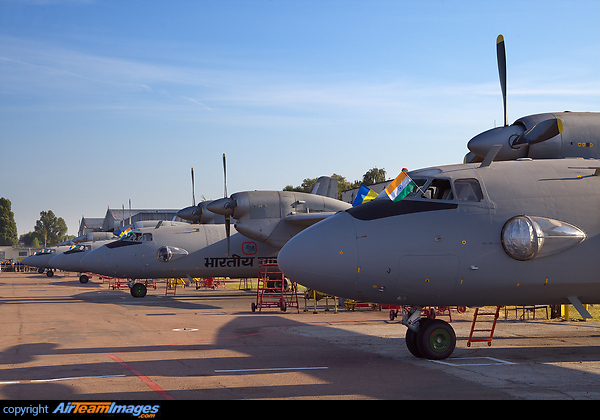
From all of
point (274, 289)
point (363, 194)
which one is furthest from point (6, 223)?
point (363, 194)

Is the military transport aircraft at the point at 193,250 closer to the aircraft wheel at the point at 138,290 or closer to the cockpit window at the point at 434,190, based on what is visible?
the aircraft wheel at the point at 138,290

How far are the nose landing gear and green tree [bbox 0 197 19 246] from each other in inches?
7272

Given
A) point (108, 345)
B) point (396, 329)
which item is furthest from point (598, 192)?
point (108, 345)

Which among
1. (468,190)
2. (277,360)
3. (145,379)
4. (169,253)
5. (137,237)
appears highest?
(468,190)

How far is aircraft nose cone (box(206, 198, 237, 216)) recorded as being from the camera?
2652cm

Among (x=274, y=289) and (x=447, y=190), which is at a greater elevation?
(x=447, y=190)

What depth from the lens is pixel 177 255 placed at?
95.2ft

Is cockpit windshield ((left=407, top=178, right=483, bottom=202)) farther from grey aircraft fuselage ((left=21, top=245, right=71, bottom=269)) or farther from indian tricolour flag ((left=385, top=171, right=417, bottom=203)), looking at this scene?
grey aircraft fuselage ((left=21, top=245, right=71, bottom=269))

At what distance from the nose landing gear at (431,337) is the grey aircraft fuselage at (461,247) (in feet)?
1.96

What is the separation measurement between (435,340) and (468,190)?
114 inches

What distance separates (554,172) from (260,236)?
656 inches

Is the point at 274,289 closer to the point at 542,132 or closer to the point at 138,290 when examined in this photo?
the point at 138,290

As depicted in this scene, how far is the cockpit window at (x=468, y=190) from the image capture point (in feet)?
36.0

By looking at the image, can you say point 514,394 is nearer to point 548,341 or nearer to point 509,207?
point 509,207
